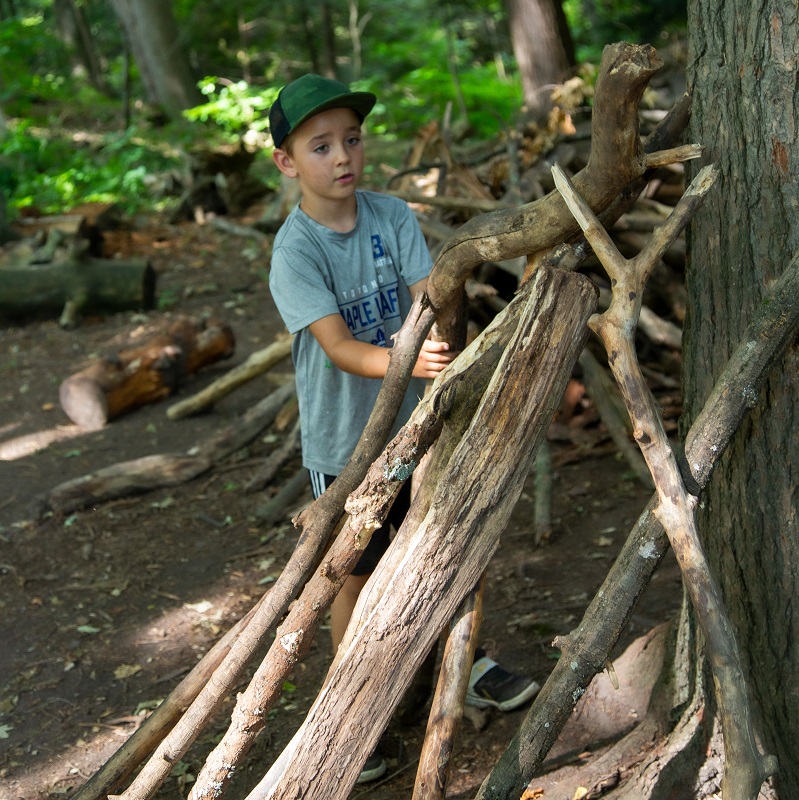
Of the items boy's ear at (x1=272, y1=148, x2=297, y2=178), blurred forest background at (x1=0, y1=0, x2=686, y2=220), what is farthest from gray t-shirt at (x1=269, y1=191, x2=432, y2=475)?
blurred forest background at (x1=0, y1=0, x2=686, y2=220)

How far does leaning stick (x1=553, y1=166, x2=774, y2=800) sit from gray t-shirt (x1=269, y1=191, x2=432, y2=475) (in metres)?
0.82

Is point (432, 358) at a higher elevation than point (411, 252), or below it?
below

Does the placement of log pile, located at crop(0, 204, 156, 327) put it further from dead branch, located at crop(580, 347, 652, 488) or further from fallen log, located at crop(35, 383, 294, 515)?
dead branch, located at crop(580, 347, 652, 488)

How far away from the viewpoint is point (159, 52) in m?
13.3

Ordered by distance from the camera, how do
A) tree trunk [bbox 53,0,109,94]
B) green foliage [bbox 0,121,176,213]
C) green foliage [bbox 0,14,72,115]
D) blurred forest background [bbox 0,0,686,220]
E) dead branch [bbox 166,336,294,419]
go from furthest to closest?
tree trunk [bbox 53,0,109,94]
green foliage [bbox 0,14,72,115]
green foliage [bbox 0,121,176,213]
blurred forest background [bbox 0,0,686,220]
dead branch [bbox 166,336,294,419]

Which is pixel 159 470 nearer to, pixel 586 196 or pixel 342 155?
pixel 342 155

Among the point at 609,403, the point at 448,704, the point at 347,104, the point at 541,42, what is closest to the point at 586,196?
the point at 347,104

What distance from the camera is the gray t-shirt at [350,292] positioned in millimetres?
2420

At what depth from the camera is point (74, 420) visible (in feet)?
17.9

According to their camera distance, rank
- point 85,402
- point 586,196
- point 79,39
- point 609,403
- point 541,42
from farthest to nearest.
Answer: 1. point 79,39
2. point 541,42
3. point 85,402
4. point 609,403
5. point 586,196

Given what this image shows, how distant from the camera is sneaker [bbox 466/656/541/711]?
2.72 m

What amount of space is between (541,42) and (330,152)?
6107mm

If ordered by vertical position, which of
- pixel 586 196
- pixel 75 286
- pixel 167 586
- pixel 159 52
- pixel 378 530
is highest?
pixel 159 52

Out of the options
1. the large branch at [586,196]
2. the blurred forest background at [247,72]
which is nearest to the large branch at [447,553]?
the large branch at [586,196]
